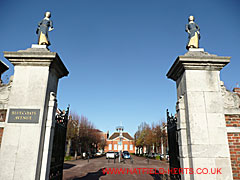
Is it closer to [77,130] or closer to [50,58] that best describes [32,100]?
[50,58]

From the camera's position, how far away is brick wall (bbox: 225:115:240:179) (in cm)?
512

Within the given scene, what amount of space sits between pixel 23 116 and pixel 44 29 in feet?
9.57

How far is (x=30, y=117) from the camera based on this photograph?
518 centimetres

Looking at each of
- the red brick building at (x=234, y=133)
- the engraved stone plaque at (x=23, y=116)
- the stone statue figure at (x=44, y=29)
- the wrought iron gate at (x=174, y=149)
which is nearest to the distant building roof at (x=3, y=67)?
the stone statue figure at (x=44, y=29)

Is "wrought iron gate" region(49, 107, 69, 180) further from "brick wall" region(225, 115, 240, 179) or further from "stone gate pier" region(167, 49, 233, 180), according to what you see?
"brick wall" region(225, 115, 240, 179)

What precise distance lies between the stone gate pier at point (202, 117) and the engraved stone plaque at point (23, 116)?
4.17 metres

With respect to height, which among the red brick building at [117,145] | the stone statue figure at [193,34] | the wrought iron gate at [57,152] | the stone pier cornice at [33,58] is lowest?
the red brick building at [117,145]

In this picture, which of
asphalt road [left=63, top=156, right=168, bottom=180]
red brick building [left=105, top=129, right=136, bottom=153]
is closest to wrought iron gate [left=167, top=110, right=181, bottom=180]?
asphalt road [left=63, top=156, right=168, bottom=180]

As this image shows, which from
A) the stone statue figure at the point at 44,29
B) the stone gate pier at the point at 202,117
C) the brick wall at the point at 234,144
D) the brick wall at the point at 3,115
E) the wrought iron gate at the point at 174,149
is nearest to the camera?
the stone gate pier at the point at 202,117

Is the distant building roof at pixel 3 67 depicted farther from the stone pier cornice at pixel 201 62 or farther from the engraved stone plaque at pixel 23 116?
the stone pier cornice at pixel 201 62

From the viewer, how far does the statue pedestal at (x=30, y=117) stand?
483 cm

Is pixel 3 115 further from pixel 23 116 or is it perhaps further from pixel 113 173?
pixel 113 173

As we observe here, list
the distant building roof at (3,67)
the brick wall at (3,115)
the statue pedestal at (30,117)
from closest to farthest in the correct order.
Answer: the statue pedestal at (30,117) → the brick wall at (3,115) → the distant building roof at (3,67)

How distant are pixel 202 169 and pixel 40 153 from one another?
4.33 metres
